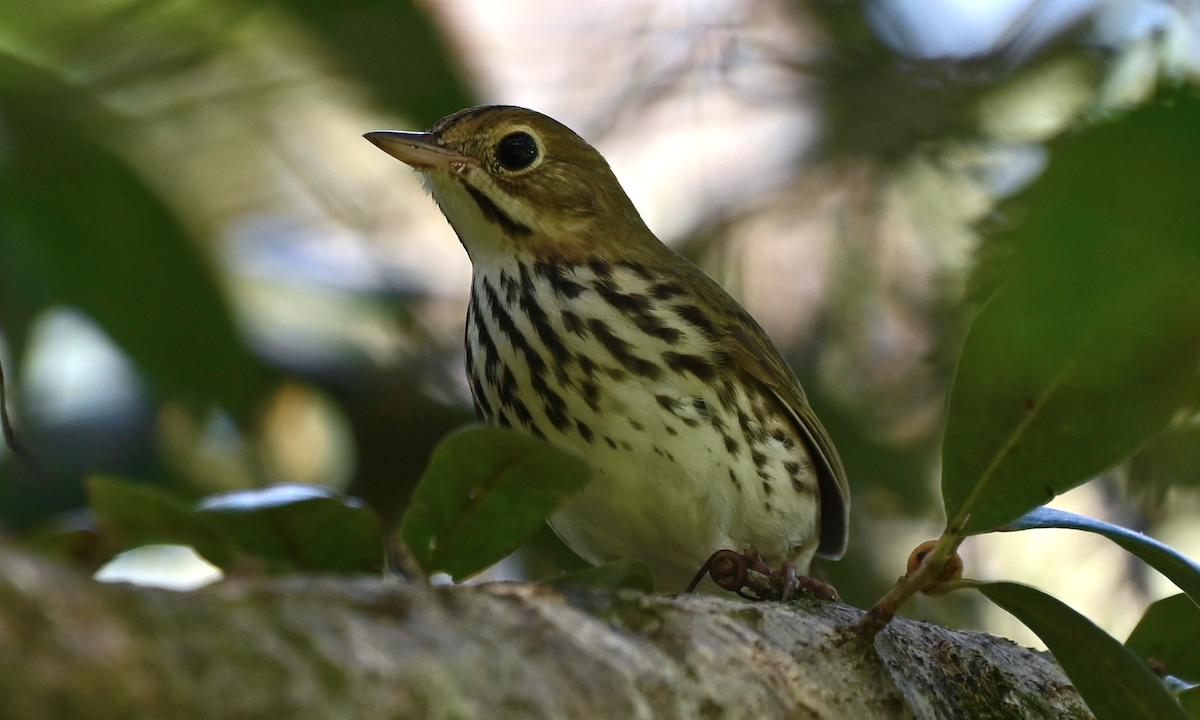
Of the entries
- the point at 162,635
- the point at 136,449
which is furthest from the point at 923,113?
the point at 162,635

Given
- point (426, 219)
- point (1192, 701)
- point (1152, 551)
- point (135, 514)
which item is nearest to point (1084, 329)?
point (1152, 551)

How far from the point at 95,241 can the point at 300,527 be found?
33.6 inches

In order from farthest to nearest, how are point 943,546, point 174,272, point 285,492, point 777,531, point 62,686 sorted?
point 777,531
point 174,272
point 943,546
point 285,492
point 62,686

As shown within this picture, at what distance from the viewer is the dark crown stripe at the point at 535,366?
2.43m

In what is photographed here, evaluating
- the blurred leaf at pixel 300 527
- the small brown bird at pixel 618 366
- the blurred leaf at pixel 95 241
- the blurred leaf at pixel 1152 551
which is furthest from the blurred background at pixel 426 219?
the blurred leaf at pixel 300 527

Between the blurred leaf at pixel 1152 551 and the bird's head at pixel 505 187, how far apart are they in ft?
4.30

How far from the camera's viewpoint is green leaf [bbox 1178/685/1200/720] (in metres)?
1.71

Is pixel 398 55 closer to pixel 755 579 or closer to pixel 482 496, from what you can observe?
pixel 755 579

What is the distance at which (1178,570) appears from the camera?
5.11 ft

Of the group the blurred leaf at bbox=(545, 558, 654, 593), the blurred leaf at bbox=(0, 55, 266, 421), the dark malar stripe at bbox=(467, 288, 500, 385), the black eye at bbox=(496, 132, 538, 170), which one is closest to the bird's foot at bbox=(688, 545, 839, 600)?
the blurred leaf at bbox=(545, 558, 654, 593)

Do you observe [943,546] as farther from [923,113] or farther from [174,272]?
[923,113]

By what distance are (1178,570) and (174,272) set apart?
1.49m

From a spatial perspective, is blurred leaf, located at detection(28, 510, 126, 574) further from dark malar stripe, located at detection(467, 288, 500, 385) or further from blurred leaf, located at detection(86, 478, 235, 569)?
dark malar stripe, located at detection(467, 288, 500, 385)

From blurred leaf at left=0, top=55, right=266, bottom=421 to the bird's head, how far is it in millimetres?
825
